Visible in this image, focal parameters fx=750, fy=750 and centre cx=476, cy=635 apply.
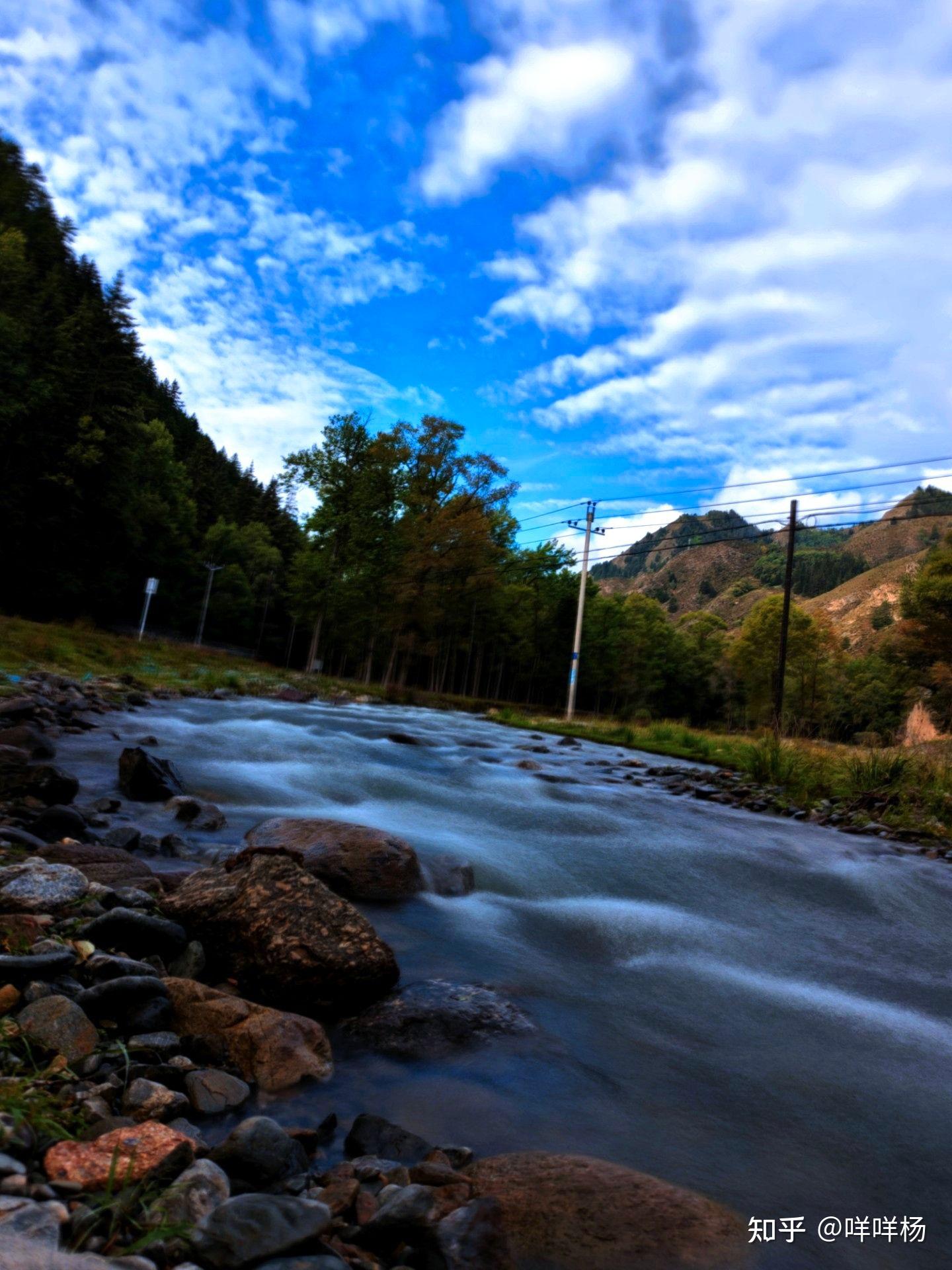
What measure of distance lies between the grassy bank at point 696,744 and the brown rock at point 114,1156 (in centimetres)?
1101

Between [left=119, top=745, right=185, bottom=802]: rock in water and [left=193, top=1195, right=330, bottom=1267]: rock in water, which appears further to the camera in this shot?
[left=119, top=745, right=185, bottom=802]: rock in water

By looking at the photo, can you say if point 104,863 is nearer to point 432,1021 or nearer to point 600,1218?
point 432,1021

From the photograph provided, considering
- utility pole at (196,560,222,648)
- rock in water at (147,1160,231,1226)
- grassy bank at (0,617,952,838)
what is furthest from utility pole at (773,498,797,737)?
utility pole at (196,560,222,648)

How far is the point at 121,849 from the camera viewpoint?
5.03 meters

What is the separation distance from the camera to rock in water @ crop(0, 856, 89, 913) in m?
3.63

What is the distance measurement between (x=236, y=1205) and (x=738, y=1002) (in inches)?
139

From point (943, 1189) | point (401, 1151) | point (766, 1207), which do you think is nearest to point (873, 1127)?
point (943, 1189)

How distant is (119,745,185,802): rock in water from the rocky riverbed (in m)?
1.93

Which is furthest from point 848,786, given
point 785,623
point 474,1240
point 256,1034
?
point 785,623

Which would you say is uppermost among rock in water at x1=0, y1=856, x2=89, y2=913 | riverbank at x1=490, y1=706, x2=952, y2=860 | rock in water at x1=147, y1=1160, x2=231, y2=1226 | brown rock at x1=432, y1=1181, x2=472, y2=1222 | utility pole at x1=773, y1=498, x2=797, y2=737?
utility pole at x1=773, y1=498, x2=797, y2=737

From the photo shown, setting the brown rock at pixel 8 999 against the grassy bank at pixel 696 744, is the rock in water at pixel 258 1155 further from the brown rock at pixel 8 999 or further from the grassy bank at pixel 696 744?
the grassy bank at pixel 696 744

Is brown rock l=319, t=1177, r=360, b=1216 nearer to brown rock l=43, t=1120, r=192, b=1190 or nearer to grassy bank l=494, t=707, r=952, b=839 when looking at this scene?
brown rock l=43, t=1120, r=192, b=1190

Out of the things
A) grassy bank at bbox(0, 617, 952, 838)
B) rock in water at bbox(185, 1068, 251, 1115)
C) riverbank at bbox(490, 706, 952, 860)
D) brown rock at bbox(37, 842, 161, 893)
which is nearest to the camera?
rock in water at bbox(185, 1068, 251, 1115)

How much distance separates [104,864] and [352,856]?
1.66 meters
